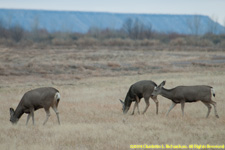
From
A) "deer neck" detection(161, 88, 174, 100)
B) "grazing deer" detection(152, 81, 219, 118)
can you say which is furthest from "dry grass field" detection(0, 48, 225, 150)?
"deer neck" detection(161, 88, 174, 100)

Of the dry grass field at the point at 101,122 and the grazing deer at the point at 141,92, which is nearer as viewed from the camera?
the dry grass field at the point at 101,122

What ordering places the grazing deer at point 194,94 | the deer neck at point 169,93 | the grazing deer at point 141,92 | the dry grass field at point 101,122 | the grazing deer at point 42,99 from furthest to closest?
the grazing deer at point 141,92 < the deer neck at point 169,93 < the grazing deer at point 194,94 < the grazing deer at point 42,99 < the dry grass field at point 101,122

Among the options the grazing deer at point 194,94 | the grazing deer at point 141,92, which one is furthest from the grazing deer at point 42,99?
the grazing deer at point 194,94

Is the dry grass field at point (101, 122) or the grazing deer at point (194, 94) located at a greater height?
the grazing deer at point (194, 94)

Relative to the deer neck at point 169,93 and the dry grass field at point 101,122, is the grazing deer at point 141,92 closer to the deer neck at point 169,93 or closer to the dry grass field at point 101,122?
the dry grass field at point 101,122

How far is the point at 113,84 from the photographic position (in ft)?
91.6

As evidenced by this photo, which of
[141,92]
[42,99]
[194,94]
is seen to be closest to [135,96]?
[141,92]

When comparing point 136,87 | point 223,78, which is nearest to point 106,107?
point 136,87

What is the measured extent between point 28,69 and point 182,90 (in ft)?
75.7

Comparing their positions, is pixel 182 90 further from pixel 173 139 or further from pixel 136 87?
pixel 173 139

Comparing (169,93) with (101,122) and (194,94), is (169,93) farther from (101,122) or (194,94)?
(101,122)

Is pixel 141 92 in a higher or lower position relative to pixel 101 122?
higher

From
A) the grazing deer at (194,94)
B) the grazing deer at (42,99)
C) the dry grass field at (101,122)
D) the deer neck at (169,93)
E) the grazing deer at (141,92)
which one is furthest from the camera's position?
the grazing deer at (141,92)

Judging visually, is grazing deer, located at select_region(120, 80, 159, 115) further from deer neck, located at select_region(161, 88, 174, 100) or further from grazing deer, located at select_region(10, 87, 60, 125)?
grazing deer, located at select_region(10, 87, 60, 125)
